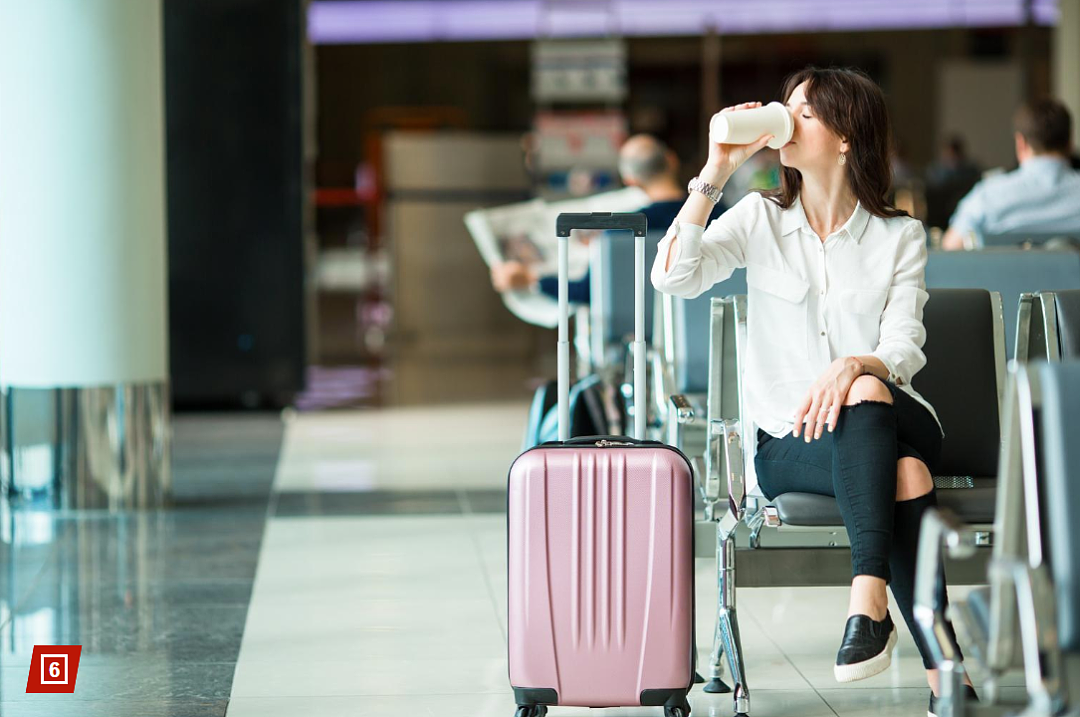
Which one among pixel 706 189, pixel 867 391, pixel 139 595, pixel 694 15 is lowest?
pixel 139 595

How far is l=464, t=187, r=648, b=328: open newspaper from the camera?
6.02 metres

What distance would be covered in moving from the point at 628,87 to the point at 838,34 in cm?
217

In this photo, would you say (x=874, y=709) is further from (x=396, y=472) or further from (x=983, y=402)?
(x=396, y=472)

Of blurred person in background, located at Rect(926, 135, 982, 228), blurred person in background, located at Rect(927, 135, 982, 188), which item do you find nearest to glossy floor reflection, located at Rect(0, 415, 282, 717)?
blurred person in background, located at Rect(926, 135, 982, 228)

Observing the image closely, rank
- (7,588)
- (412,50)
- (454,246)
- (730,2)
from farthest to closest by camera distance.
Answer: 1. (412,50)
2. (730,2)
3. (454,246)
4. (7,588)

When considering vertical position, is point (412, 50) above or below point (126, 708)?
above

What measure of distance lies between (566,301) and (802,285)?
518 mm

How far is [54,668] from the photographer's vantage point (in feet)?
11.1

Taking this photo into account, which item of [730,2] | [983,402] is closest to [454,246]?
[730,2]

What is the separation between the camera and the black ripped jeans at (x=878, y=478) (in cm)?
273

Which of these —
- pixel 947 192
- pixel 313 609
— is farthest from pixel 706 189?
pixel 947 192

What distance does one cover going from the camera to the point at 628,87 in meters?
15.2

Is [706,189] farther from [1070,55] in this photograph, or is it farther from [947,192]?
[1070,55]

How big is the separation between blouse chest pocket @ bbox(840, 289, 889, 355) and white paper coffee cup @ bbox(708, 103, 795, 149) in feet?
1.15
